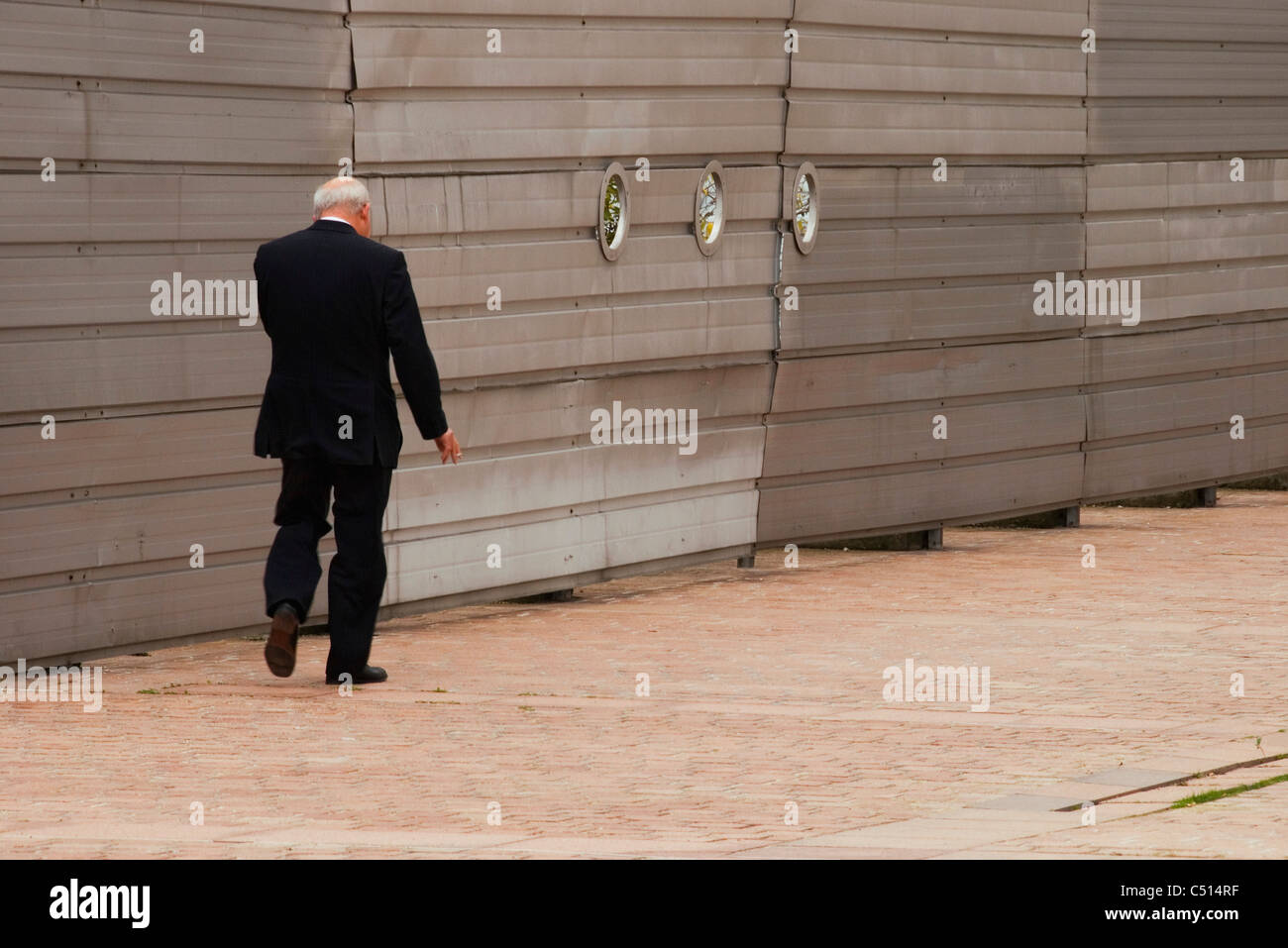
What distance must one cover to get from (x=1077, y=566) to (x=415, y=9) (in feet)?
16.4

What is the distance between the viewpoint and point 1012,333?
14.3 m

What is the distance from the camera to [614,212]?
458 inches

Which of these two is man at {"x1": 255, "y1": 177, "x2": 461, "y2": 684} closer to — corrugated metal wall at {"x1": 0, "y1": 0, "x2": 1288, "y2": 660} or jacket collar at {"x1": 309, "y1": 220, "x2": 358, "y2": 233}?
jacket collar at {"x1": 309, "y1": 220, "x2": 358, "y2": 233}

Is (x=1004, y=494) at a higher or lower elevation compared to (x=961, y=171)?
lower

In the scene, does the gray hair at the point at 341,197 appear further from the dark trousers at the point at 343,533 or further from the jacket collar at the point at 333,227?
the dark trousers at the point at 343,533

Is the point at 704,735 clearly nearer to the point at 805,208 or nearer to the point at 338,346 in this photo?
the point at 338,346

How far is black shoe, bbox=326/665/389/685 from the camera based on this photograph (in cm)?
902

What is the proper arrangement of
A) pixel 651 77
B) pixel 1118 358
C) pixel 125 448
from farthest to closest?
→ pixel 1118 358, pixel 651 77, pixel 125 448

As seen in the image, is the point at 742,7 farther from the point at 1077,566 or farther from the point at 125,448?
the point at 125,448

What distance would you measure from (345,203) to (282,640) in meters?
1.64

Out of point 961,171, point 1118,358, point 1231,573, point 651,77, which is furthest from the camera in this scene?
point 1118,358

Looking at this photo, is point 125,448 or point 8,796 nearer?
point 8,796

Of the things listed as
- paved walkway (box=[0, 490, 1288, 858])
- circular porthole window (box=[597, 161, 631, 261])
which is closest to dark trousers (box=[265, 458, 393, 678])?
paved walkway (box=[0, 490, 1288, 858])

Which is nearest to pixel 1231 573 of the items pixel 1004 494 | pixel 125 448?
pixel 1004 494
